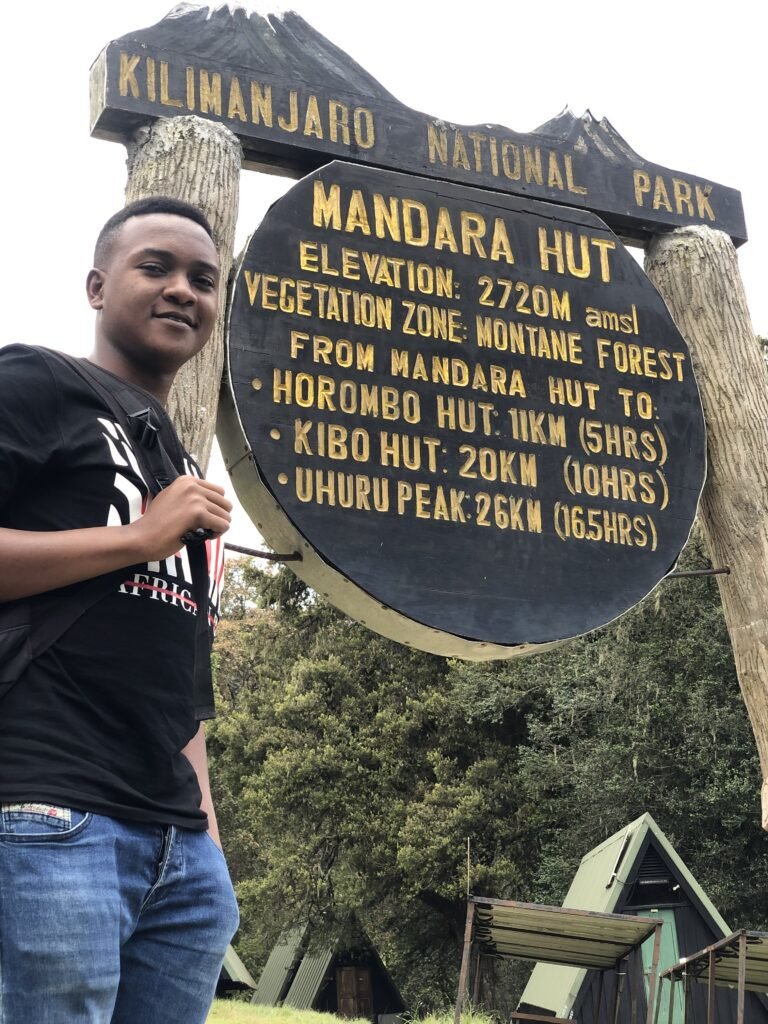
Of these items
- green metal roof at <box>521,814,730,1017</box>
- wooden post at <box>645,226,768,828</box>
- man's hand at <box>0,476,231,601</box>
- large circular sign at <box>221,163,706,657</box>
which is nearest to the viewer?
man's hand at <box>0,476,231,601</box>

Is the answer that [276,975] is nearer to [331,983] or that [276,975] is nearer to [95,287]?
[331,983]

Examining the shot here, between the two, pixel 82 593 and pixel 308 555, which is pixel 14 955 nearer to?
pixel 82 593

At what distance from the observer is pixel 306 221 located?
486 centimetres

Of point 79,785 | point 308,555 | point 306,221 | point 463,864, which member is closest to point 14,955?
point 79,785

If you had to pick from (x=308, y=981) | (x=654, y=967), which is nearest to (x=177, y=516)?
(x=654, y=967)

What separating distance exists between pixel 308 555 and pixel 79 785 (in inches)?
114

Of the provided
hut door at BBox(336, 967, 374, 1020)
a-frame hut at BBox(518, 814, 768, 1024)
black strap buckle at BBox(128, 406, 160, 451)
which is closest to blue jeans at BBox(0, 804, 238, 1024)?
black strap buckle at BBox(128, 406, 160, 451)

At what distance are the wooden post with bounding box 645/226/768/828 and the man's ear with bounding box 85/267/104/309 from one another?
12.7 ft

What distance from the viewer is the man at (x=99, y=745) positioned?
59.7 inches

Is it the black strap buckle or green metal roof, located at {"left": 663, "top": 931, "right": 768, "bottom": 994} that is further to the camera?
green metal roof, located at {"left": 663, "top": 931, "right": 768, "bottom": 994}

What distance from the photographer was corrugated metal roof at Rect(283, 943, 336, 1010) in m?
24.7

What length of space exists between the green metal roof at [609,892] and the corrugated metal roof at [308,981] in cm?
1006

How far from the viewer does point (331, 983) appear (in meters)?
26.3

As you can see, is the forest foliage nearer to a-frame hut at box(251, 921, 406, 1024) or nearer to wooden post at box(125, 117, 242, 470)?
a-frame hut at box(251, 921, 406, 1024)
